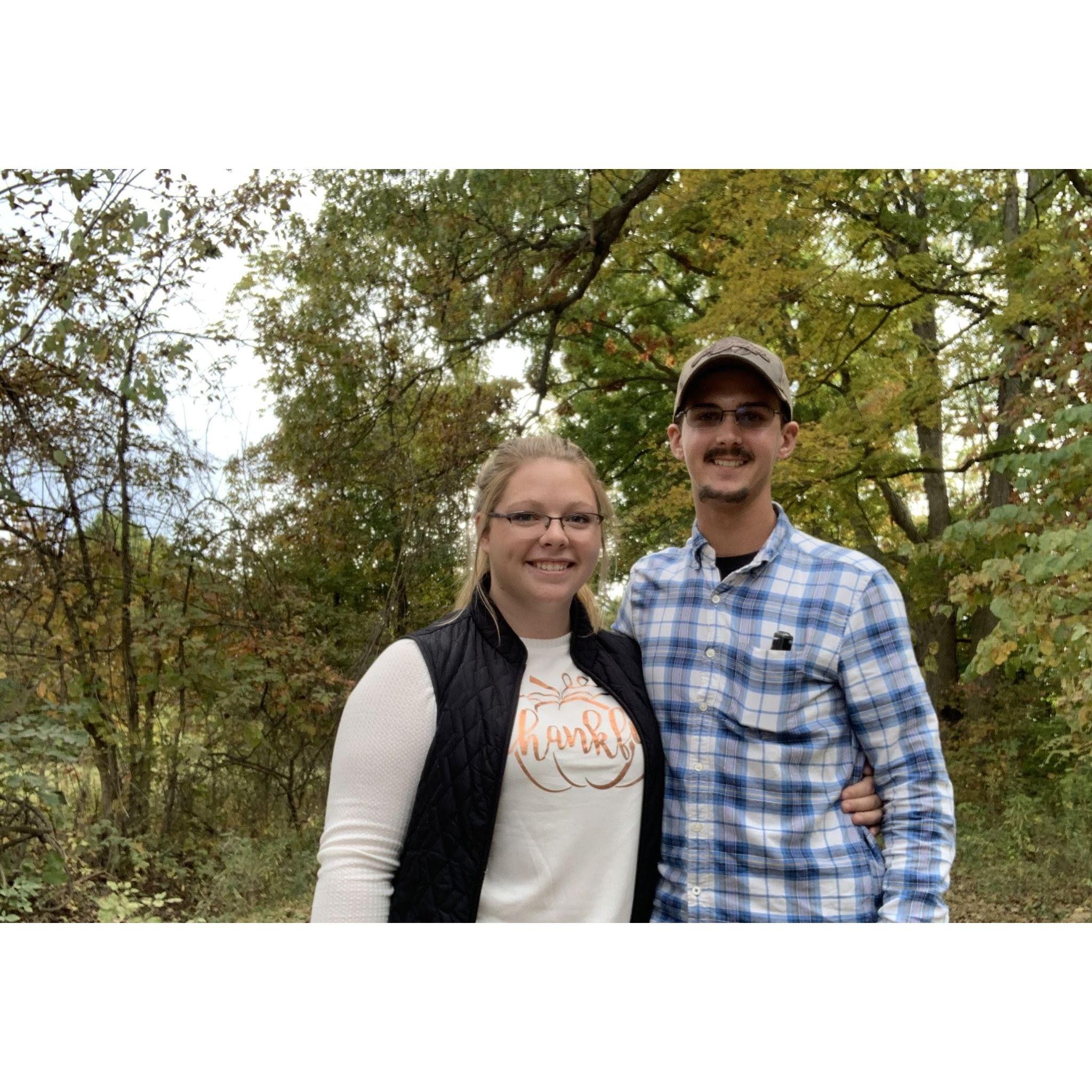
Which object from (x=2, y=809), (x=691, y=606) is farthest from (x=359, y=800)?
(x=2, y=809)

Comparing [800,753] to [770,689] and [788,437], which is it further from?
[788,437]

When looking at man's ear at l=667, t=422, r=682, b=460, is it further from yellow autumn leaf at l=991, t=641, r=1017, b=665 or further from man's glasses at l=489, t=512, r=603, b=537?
yellow autumn leaf at l=991, t=641, r=1017, b=665

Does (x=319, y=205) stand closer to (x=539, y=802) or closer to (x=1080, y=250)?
(x=1080, y=250)

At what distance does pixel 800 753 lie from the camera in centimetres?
145

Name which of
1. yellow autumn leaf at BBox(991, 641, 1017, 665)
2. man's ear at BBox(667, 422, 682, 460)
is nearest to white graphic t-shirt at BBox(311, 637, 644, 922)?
man's ear at BBox(667, 422, 682, 460)

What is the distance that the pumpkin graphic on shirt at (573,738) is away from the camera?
54.3 inches

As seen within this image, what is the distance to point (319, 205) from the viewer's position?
4.61 m

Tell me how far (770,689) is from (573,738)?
0.91 feet

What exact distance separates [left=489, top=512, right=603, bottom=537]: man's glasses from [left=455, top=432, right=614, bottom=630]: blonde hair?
0.13ft

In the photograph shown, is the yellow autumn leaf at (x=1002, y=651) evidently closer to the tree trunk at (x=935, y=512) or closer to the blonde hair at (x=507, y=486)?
the tree trunk at (x=935, y=512)

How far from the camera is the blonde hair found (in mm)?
1506

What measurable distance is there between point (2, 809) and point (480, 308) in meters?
2.74
